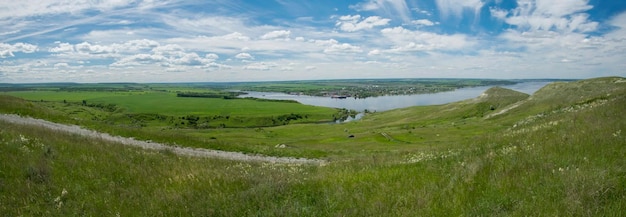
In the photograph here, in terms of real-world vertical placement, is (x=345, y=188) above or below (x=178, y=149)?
above

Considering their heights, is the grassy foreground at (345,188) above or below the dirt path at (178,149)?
above

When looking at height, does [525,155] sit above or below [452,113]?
above

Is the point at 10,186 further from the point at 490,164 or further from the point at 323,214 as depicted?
the point at 490,164

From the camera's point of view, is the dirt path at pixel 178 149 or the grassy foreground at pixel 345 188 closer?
the grassy foreground at pixel 345 188

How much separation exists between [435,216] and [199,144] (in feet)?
82.4

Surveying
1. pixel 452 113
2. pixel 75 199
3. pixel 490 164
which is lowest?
pixel 452 113

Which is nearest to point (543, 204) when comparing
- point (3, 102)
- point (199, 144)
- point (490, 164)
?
point (490, 164)

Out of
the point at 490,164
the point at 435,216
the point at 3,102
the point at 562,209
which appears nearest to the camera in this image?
the point at 562,209

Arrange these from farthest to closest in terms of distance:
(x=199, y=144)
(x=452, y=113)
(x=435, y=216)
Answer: (x=452, y=113) → (x=199, y=144) → (x=435, y=216)

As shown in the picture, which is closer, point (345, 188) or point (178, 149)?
point (345, 188)

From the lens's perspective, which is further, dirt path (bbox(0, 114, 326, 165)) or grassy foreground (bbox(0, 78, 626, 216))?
dirt path (bbox(0, 114, 326, 165))

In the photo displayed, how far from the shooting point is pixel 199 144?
2867 centimetres

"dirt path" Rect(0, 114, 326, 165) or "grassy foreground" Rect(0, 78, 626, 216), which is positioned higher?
"grassy foreground" Rect(0, 78, 626, 216)

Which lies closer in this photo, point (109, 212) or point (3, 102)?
point (109, 212)
